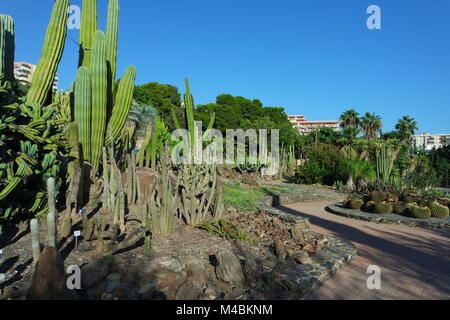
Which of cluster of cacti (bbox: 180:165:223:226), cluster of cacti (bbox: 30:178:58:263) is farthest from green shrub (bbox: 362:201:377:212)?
cluster of cacti (bbox: 30:178:58:263)

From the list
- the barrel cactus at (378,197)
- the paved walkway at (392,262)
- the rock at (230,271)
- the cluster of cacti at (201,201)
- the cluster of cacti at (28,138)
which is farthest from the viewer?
the barrel cactus at (378,197)

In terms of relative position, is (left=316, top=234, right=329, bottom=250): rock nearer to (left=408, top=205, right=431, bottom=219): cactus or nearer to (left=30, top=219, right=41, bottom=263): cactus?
(left=30, top=219, right=41, bottom=263): cactus

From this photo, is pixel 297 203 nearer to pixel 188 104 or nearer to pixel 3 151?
pixel 188 104

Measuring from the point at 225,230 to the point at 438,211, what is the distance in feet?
20.2

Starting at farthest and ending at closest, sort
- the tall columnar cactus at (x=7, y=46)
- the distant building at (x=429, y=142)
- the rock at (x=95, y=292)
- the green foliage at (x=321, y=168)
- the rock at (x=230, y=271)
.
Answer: the distant building at (x=429, y=142) → the green foliage at (x=321, y=168) → the tall columnar cactus at (x=7, y=46) → the rock at (x=230, y=271) → the rock at (x=95, y=292)

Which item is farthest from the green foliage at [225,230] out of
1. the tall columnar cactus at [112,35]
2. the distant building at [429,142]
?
the distant building at [429,142]

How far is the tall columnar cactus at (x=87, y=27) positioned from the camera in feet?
23.9

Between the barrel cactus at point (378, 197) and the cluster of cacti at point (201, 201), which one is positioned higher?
the cluster of cacti at point (201, 201)

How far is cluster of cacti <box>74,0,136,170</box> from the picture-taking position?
19.9 ft

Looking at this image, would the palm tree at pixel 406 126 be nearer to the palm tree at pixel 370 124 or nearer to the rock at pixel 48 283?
the palm tree at pixel 370 124

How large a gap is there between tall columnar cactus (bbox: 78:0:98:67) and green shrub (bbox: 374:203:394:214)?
27.6 feet

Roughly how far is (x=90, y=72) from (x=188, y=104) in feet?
16.3

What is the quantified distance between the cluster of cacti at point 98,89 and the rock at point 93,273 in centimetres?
307
